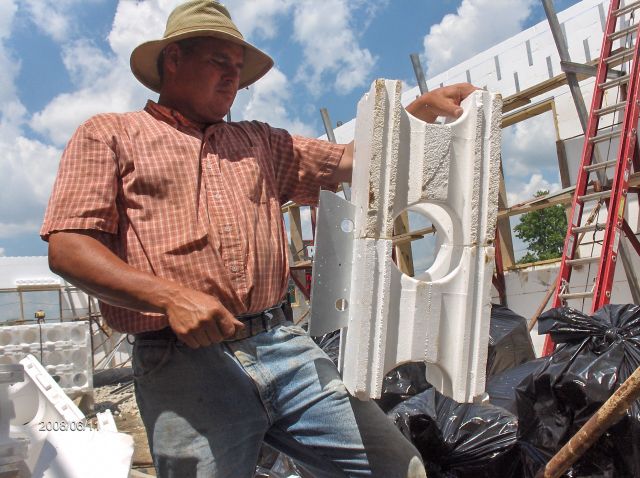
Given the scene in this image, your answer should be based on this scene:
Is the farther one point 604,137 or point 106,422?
point 604,137

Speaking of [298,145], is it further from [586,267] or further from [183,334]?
[586,267]

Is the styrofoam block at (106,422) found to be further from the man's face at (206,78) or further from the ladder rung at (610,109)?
the ladder rung at (610,109)

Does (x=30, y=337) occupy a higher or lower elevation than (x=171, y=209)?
lower

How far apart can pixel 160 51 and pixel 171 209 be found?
611mm

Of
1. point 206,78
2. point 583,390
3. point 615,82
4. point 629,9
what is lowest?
point 583,390

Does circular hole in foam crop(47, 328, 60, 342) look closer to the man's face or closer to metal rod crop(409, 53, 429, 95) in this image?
metal rod crop(409, 53, 429, 95)

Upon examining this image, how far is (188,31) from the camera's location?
5.65 feet

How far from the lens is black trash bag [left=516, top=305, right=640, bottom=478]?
77.1 inches

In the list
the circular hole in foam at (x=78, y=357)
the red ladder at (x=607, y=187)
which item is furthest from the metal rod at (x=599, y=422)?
the circular hole in foam at (x=78, y=357)

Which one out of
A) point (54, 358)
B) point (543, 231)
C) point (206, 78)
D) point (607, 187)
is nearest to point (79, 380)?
point (54, 358)

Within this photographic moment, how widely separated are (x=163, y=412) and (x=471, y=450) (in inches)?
55.0

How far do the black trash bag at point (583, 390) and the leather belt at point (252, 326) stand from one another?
1.08 meters

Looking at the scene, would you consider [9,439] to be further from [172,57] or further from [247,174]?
[172,57]

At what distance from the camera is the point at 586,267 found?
6543mm
